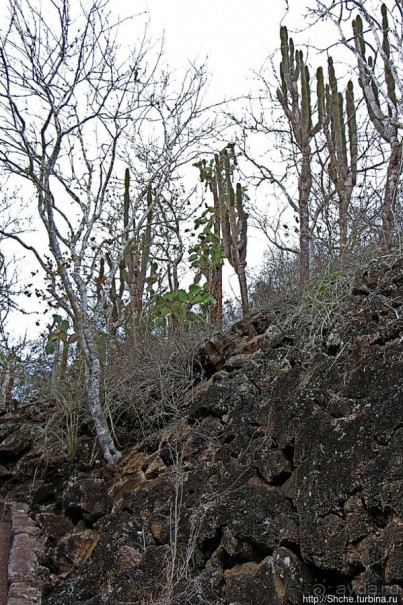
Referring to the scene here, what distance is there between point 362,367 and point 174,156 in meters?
4.51

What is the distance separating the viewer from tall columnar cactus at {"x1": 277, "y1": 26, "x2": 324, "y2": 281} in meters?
9.06

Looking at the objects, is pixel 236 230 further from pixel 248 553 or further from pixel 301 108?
pixel 248 553

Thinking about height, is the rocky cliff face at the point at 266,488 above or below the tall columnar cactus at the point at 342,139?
below

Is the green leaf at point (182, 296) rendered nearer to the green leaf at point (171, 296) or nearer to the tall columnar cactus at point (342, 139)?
the green leaf at point (171, 296)

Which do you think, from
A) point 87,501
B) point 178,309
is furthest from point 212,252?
point 87,501

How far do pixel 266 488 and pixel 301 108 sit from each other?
22.3 ft

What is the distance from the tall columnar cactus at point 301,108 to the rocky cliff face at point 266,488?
342 centimetres

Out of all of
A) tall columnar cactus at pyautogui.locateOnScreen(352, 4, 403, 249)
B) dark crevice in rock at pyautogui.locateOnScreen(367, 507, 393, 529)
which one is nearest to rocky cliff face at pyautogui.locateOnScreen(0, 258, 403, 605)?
dark crevice in rock at pyautogui.locateOnScreen(367, 507, 393, 529)

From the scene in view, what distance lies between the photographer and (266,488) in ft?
12.6

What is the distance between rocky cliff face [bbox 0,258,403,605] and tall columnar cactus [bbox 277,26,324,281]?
3.42 m

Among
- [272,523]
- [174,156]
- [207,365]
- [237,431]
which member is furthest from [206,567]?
[174,156]

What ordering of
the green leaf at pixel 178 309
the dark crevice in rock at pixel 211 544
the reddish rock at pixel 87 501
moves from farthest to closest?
1. the green leaf at pixel 178 309
2. the reddish rock at pixel 87 501
3. the dark crevice in rock at pixel 211 544

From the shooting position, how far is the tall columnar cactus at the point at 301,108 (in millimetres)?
9062

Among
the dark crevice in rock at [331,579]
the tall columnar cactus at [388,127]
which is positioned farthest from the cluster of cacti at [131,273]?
the dark crevice in rock at [331,579]
